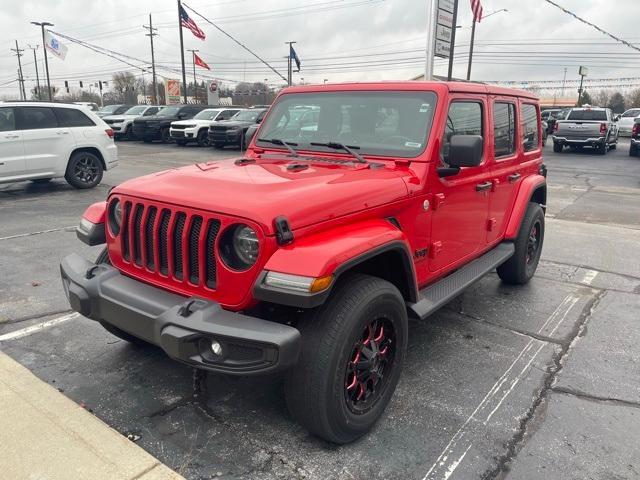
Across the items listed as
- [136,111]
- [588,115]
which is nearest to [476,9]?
[588,115]

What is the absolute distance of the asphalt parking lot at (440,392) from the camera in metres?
2.67

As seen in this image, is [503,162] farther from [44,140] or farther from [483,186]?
[44,140]

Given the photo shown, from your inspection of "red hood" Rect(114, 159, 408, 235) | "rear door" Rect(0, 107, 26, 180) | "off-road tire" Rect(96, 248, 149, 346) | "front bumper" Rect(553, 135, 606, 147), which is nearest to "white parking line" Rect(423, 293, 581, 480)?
"red hood" Rect(114, 159, 408, 235)

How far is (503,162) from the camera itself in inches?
177

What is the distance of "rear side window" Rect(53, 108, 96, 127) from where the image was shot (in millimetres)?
10078

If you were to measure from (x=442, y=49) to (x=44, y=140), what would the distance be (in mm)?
10559

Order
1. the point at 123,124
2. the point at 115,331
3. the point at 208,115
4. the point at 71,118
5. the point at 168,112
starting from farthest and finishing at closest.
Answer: the point at 168,112 → the point at 123,124 → the point at 208,115 → the point at 71,118 → the point at 115,331

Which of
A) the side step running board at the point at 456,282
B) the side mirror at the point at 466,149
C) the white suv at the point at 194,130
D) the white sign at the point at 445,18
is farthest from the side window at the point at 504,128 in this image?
the white suv at the point at 194,130

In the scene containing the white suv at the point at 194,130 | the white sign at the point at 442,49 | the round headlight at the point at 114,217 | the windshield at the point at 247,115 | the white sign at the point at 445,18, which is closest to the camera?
the round headlight at the point at 114,217

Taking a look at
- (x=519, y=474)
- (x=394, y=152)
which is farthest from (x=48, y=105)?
(x=519, y=474)

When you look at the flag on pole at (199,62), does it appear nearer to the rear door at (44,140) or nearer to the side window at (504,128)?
the rear door at (44,140)

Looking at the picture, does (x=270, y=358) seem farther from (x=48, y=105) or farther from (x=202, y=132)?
(x=202, y=132)

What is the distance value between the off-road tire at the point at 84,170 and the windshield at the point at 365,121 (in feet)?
25.4

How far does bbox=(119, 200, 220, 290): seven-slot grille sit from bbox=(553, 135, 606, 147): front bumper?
21418 millimetres
